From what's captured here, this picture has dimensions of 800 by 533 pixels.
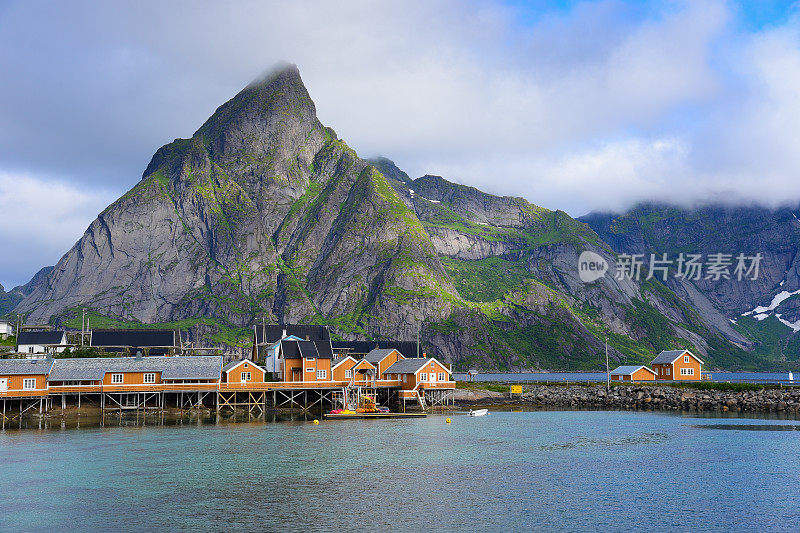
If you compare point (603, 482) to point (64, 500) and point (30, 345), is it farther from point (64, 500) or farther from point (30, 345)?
point (30, 345)

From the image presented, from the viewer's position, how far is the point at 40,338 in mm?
163125

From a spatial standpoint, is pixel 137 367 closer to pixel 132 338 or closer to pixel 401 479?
pixel 132 338

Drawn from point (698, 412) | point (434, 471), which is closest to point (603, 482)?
point (434, 471)

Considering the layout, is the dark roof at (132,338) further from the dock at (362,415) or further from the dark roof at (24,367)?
the dock at (362,415)

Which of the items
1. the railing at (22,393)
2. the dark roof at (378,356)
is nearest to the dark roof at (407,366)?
the dark roof at (378,356)

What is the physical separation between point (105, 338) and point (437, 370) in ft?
289

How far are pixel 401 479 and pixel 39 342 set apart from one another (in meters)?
137

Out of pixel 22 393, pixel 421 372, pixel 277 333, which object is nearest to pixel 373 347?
pixel 277 333

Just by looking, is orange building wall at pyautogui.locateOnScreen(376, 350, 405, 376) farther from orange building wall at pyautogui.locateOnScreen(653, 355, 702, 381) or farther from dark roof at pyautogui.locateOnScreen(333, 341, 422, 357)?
orange building wall at pyautogui.locateOnScreen(653, 355, 702, 381)

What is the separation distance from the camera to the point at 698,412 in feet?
379

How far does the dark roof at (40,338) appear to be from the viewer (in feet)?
528

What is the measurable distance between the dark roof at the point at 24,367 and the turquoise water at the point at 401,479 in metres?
15.3

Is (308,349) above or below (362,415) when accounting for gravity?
above

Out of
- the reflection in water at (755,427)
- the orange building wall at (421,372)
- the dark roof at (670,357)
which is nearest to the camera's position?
the reflection in water at (755,427)
